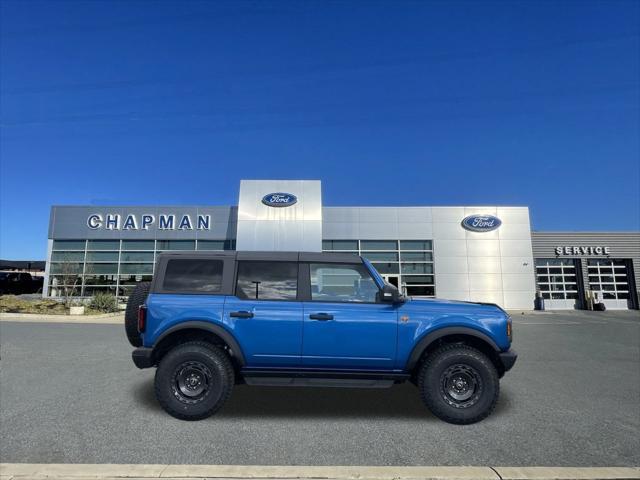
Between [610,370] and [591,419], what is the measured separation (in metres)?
3.48

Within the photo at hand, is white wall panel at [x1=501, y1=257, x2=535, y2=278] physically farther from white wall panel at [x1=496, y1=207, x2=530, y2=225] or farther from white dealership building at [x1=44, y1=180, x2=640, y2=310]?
white wall panel at [x1=496, y1=207, x2=530, y2=225]

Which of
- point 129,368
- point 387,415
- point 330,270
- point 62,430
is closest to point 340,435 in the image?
point 387,415

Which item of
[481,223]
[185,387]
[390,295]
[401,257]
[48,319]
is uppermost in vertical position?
[481,223]

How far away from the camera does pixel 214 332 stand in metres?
4.23

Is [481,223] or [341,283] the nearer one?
[341,283]

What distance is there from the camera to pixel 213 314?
4.30 metres

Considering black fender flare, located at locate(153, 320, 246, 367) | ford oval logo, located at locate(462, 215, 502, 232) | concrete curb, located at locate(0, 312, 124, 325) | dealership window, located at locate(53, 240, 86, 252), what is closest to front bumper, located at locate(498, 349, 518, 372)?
black fender flare, located at locate(153, 320, 246, 367)

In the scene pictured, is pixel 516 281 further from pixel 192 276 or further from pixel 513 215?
pixel 192 276

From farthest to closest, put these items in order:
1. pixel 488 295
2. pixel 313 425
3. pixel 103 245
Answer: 1. pixel 103 245
2. pixel 488 295
3. pixel 313 425

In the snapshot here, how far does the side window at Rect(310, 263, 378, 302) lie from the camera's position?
4453 millimetres

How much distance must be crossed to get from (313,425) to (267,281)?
1.72 m

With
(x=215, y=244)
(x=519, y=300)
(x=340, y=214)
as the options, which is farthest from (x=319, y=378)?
(x=519, y=300)

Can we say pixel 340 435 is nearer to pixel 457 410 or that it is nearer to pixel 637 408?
pixel 457 410

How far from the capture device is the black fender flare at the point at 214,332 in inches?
165
